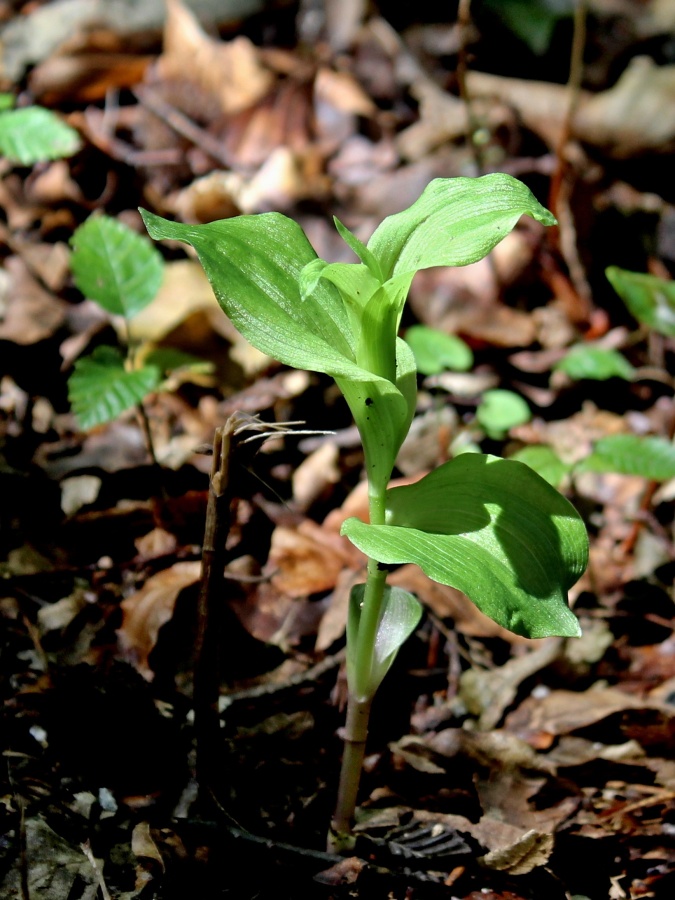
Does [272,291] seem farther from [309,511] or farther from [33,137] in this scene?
[33,137]

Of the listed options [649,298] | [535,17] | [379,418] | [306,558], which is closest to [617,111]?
[535,17]

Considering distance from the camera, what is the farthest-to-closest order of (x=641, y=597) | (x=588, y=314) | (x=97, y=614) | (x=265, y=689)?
(x=588, y=314) < (x=641, y=597) < (x=97, y=614) < (x=265, y=689)

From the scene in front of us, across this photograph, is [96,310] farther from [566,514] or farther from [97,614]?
[566,514]

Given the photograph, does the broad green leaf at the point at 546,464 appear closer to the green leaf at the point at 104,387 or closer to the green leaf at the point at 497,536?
the green leaf at the point at 497,536

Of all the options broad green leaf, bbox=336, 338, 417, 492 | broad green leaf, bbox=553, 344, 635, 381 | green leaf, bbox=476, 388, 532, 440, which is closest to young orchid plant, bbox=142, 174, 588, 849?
broad green leaf, bbox=336, 338, 417, 492

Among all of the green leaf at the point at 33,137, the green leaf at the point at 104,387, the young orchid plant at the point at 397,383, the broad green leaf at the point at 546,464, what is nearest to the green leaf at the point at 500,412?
the broad green leaf at the point at 546,464

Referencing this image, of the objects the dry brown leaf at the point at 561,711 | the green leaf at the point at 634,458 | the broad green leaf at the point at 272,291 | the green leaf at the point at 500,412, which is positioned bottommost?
the dry brown leaf at the point at 561,711

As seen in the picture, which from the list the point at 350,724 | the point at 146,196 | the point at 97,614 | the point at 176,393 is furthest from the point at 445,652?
the point at 146,196

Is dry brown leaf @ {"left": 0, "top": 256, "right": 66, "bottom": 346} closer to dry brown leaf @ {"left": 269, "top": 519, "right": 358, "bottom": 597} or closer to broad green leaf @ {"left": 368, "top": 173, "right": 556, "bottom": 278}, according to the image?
dry brown leaf @ {"left": 269, "top": 519, "right": 358, "bottom": 597}
